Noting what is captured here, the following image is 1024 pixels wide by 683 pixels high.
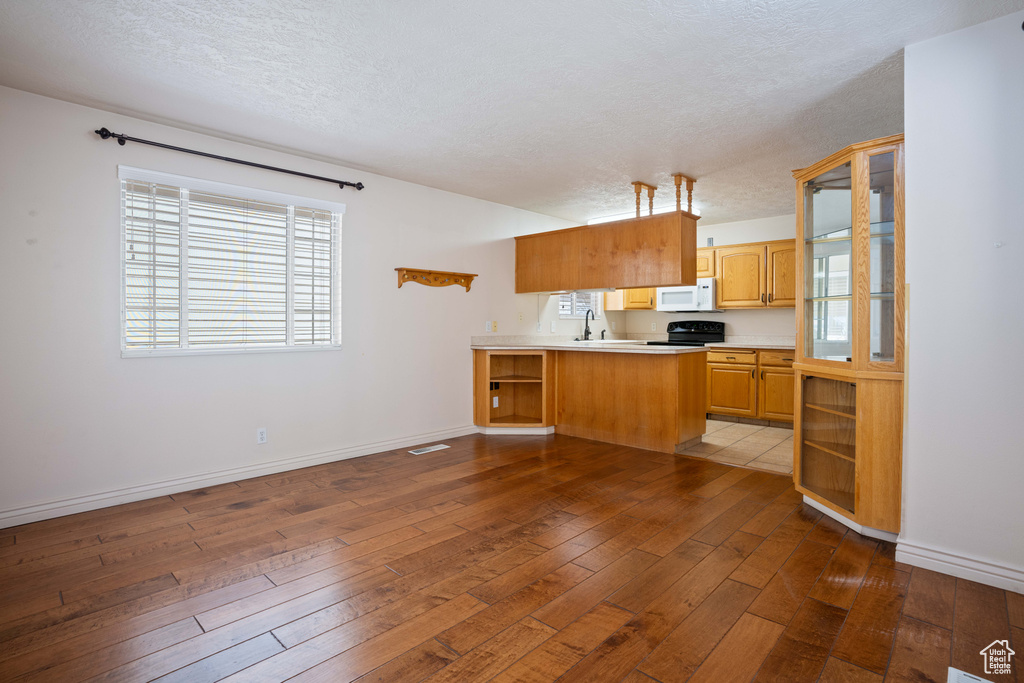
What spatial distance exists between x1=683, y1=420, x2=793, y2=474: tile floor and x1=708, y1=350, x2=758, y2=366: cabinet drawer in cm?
76

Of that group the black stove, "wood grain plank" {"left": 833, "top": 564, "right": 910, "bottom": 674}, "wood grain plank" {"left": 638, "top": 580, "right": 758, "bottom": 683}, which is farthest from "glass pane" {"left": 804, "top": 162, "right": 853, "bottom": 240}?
the black stove

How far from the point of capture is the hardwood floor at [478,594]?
5.51 ft

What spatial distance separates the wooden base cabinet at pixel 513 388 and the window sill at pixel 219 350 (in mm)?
1611

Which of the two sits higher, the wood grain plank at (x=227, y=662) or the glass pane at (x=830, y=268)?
the glass pane at (x=830, y=268)

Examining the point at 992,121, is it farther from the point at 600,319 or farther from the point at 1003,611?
the point at 600,319

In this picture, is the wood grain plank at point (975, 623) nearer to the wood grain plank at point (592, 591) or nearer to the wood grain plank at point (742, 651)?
the wood grain plank at point (742, 651)

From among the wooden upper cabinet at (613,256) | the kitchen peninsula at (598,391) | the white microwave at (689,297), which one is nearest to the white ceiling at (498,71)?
the wooden upper cabinet at (613,256)

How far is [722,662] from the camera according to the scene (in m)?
1.67

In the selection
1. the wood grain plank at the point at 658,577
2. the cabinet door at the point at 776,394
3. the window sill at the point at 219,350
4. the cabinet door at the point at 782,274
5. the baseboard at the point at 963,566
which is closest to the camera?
the wood grain plank at the point at 658,577

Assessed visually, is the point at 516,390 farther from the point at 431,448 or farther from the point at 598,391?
the point at 431,448

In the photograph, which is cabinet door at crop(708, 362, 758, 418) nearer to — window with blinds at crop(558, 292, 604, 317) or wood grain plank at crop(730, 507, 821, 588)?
window with blinds at crop(558, 292, 604, 317)

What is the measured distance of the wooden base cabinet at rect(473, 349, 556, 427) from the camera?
5.24 metres

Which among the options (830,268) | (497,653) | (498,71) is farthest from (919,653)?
(498,71)

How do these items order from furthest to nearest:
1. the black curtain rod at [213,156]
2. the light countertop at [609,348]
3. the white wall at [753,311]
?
the white wall at [753,311]
the light countertop at [609,348]
the black curtain rod at [213,156]
